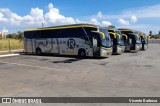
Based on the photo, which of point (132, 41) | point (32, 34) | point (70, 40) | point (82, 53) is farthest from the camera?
point (132, 41)

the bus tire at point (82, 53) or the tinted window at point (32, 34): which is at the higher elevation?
Answer: the tinted window at point (32, 34)

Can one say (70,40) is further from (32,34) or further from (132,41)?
(132,41)

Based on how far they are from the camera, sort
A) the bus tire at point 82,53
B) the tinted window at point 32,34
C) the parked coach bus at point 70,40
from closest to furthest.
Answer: the parked coach bus at point 70,40 → the bus tire at point 82,53 → the tinted window at point 32,34

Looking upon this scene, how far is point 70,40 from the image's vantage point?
2331 cm

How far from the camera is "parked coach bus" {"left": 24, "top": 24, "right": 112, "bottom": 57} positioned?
835 inches

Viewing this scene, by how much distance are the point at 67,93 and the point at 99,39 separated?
13.0m

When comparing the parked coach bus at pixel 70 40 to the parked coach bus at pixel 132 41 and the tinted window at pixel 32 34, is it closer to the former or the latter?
the tinted window at pixel 32 34

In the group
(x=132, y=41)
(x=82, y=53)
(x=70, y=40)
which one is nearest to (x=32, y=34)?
(x=70, y=40)

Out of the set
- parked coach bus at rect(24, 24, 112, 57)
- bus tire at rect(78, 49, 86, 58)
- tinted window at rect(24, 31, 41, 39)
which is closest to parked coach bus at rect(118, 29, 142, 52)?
parked coach bus at rect(24, 24, 112, 57)

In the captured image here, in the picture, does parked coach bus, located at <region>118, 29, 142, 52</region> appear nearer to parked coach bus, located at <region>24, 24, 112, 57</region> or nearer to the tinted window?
parked coach bus, located at <region>24, 24, 112, 57</region>

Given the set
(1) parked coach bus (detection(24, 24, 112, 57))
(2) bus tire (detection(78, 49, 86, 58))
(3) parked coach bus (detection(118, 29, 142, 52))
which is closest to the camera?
(1) parked coach bus (detection(24, 24, 112, 57))

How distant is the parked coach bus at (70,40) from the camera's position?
21219mm

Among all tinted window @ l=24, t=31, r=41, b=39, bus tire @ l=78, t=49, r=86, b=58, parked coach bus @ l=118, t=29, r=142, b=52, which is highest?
tinted window @ l=24, t=31, r=41, b=39

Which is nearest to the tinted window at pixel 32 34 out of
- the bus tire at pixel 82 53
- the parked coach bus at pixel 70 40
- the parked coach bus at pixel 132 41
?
the parked coach bus at pixel 70 40
